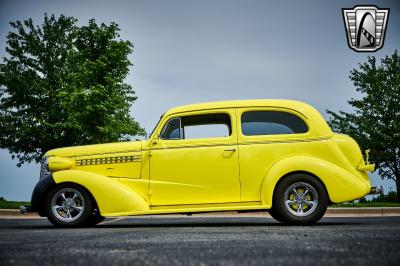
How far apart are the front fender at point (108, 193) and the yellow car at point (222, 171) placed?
15 millimetres

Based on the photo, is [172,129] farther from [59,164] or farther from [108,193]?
[59,164]

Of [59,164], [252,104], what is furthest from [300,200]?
[59,164]

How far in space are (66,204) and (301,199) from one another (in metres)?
3.60

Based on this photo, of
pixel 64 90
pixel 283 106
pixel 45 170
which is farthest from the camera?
pixel 64 90

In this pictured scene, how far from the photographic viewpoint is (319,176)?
7.26m

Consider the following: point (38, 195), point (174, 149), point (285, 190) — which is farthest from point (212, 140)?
point (38, 195)

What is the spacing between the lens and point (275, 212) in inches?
290

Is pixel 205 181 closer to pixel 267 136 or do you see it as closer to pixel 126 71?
pixel 267 136

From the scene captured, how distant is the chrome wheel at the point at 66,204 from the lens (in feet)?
25.1

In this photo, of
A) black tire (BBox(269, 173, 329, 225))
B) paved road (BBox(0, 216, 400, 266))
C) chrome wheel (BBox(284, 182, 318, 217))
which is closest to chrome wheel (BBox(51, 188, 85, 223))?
paved road (BBox(0, 216, 400, 266))

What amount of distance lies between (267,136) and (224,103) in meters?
0.89

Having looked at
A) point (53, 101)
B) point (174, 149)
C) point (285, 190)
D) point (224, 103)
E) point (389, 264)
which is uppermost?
point (53, 101)

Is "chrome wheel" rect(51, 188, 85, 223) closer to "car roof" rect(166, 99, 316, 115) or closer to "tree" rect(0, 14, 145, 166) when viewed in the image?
"car roof" rect(166, 99, 316, 115)

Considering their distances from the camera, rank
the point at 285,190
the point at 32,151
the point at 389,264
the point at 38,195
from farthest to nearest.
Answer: the point at 32,151
the point at 38,195
the point at 285,190
the point at 389,264
